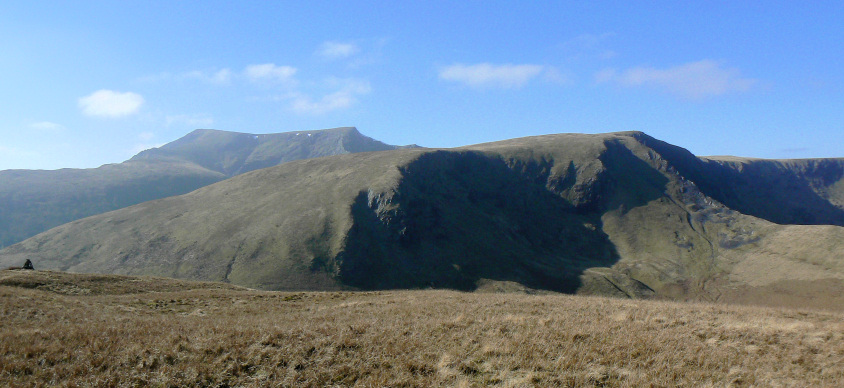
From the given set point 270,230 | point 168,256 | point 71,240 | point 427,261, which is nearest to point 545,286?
point 427,261

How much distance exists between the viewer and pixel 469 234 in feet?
371

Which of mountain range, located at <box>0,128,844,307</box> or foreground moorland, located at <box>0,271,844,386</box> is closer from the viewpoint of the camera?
foreground moorland, located at <box>0,271,844,386</box>

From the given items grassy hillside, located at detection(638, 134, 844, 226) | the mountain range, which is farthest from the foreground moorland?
grassy hillside, located at detection(638, 134, 844, 226)

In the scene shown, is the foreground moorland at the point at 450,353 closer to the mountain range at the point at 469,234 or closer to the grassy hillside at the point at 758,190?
the mountain range at the point at 469,234

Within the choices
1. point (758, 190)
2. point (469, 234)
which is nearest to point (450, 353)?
point (469, 234)

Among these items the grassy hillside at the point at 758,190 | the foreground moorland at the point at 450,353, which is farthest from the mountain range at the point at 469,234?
the foreground moorland at the point at 450,353

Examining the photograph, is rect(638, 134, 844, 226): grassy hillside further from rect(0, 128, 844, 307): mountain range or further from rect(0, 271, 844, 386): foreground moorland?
rect(0, 271, 844, 386): foreground moorland

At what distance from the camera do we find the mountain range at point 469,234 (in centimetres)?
9469

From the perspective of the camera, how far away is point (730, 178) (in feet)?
589

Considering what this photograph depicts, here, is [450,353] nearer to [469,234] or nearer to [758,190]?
[469,234]

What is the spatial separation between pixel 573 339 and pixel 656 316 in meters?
5.91

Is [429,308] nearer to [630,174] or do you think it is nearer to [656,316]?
[656,316]

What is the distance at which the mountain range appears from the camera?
311 ft

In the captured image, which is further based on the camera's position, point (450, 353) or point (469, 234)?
point (469, 234)
